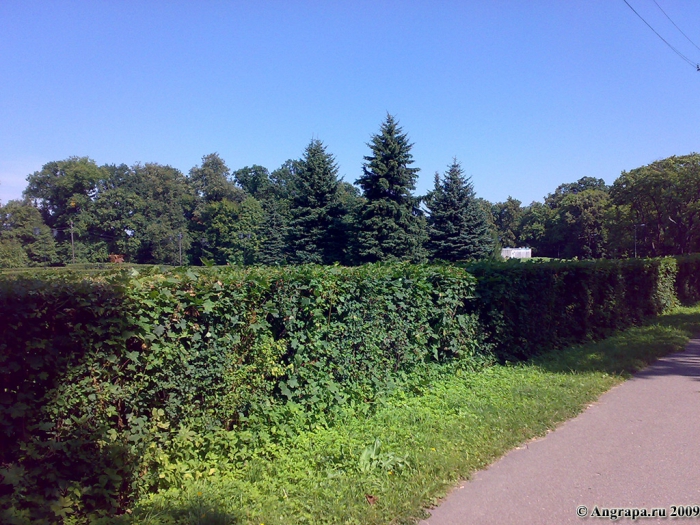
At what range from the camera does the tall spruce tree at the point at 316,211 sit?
36281 mm

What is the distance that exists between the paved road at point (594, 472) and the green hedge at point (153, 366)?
1.91 meters

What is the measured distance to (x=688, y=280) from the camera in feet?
70.2

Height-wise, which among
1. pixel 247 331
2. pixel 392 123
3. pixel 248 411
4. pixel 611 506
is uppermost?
pixel 392 123

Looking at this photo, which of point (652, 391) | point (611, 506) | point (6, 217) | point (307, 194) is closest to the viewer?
point (611, 506)

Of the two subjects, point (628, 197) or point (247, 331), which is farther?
point (628, 197)

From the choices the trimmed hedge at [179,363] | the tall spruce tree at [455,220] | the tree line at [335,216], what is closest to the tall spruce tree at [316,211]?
the tree line at [335,216]

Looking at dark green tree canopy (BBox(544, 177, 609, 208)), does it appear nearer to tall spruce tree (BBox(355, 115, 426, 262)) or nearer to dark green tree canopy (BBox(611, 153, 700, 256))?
dark green tree canopy (BBox(611, 153, 700, 256))

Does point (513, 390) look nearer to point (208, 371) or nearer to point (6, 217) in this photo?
point (208, 371)

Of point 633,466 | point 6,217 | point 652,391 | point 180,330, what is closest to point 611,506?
point 633,466

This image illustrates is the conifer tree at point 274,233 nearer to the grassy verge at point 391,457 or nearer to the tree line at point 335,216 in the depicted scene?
the tree line at point 335,216

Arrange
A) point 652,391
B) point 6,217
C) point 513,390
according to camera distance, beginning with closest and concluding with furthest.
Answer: point 513,390 → point 652,391 → point 6,217

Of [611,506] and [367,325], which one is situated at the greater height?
[367,325]

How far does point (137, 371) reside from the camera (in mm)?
4086

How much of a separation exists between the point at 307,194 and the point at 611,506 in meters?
33.6
